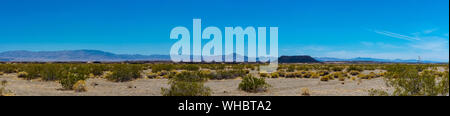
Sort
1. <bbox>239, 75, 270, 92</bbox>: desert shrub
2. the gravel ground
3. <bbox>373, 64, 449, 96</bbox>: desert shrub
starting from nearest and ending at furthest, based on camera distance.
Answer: <bbox>373, 64, 449, 96</bbox>: desert shrub, the gravel ground, <bbox>239, 75, 270, 92</bbox>: desert shrub

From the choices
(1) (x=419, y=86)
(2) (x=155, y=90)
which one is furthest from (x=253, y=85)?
(1) (x=419, y=86)

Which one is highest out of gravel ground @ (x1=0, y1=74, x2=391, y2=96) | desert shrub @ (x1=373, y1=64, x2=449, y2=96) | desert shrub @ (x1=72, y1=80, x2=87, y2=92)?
desert shrub @ (x1=373, y1=64, x2=449, y2=96)

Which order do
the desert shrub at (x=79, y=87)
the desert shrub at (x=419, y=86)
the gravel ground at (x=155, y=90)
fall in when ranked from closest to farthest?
the desert shrub at (x=419, y=86), the gravel ground at (x=155, y=90), the desert shrub at (x=79, y=87)

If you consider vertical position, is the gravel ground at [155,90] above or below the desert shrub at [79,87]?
below

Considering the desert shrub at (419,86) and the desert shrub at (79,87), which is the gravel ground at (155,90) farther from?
the desert shrub at (419,86)

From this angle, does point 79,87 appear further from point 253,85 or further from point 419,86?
point 419,86

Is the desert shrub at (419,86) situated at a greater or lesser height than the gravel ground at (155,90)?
greater

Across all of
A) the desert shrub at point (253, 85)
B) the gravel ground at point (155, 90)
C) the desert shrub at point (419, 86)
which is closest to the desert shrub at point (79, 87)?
the gravel ground at point (155, 90)

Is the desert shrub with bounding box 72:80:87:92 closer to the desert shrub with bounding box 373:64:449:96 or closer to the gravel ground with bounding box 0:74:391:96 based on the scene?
the gravel ground with bounding box 0:74:391:96

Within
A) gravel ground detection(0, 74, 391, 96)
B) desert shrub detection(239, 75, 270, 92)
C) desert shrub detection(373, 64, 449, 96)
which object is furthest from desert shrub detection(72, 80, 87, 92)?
desert shrub detection(373, 64, 449, 96)

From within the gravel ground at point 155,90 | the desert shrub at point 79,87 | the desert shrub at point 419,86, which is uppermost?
the desert shrub at point 419,86

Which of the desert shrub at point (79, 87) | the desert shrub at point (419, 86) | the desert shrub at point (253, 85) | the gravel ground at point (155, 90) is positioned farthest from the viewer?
the desert shrub at point (253, 85)

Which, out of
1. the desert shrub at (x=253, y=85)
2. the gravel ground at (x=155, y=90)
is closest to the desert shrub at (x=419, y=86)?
the gravel ground at (x=155, y=90)

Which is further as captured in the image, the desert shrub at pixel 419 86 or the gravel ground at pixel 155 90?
the gravel ground at pixel 155 90
